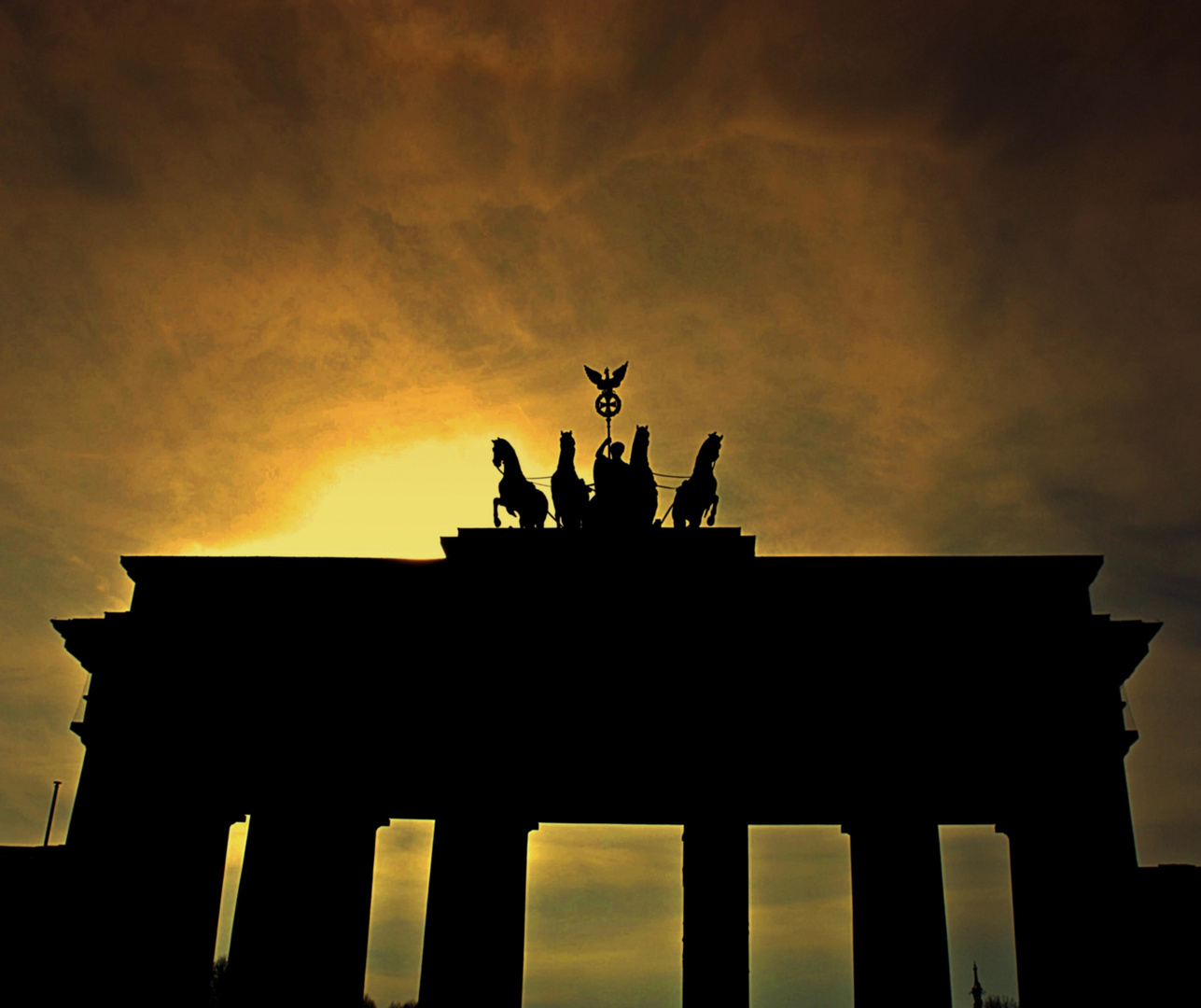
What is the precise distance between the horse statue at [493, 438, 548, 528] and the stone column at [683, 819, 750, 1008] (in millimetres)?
7574

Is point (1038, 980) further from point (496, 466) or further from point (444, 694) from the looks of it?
point (496, 466)

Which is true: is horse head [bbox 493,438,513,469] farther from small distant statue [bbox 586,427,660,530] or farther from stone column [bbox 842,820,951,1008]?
stone column [bbox 842,820,951,1008]

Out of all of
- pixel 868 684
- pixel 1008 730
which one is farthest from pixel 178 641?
pixel 1008 730

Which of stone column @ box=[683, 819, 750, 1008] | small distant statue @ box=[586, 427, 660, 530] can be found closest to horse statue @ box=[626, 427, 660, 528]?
small distant statue @ box=[586, 427, 660, 530]

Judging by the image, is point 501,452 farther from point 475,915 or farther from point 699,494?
point 475,915

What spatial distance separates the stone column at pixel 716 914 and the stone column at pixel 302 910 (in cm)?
699

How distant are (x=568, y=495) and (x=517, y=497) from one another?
1205mm

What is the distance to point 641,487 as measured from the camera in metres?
24.0

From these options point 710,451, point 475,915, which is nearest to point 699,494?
point 710,451

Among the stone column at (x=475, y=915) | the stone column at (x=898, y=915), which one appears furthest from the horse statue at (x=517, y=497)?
the stone column at (x=898, y=915)

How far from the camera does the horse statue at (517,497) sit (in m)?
24.3

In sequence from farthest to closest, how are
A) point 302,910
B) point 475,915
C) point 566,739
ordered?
point 566,739
point 302,910
point 475,915

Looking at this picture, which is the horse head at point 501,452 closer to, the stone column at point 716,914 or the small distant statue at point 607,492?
the small distant statue at point 607,492

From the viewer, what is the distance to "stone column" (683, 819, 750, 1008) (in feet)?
67.2
